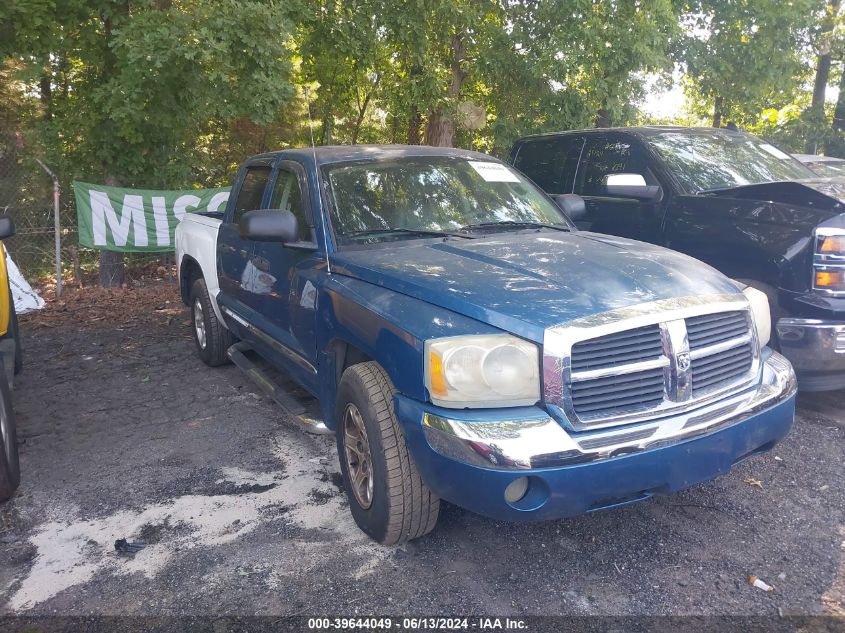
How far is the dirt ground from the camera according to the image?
283 centimetres

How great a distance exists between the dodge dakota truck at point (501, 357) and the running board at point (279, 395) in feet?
0.07

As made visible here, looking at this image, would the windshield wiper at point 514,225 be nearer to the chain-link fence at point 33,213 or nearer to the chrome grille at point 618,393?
the chrome grille at point 618,393

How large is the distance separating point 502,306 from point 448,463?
2.17 ft

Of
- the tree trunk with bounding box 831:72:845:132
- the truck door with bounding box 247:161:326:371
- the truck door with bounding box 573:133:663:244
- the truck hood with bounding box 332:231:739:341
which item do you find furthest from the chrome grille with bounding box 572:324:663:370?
the tree trunk with bounding box 831:72:845:132

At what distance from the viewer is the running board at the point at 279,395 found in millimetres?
3740

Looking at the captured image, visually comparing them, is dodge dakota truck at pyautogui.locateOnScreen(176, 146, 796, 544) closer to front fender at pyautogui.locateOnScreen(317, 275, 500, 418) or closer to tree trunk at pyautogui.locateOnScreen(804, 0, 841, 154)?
front fender at pyautogui.locateOnScreen(317, 275, 500, 418)

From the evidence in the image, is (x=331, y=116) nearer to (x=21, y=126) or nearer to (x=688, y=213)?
(x=21, y=126)

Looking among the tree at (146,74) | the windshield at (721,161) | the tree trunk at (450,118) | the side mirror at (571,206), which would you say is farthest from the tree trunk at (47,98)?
the windshield at (721,161)

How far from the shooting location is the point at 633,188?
18.3ft

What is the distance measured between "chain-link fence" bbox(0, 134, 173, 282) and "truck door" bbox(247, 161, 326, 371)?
6.81 metres

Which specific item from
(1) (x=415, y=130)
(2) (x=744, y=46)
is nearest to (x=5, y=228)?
(1) (x=415, y=130)

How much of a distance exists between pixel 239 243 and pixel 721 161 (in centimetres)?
400

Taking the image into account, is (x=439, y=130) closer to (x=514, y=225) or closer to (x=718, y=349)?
(x=514, y=225)

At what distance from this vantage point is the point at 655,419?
276 centimetres
